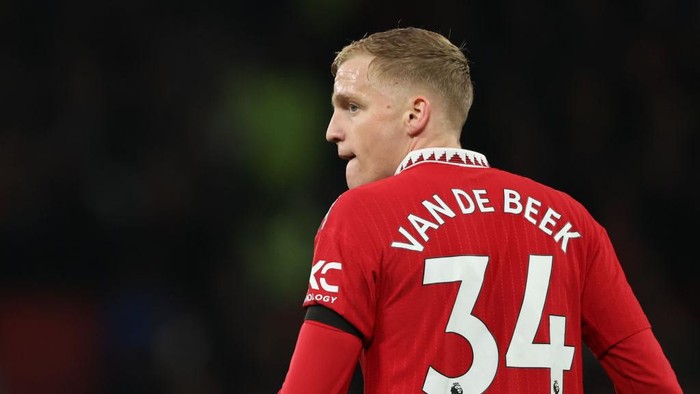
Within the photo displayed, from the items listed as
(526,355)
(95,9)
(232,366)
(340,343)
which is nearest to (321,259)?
(340,343)

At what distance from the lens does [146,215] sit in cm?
556

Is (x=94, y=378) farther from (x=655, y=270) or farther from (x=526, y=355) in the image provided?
(x=526, y=355)

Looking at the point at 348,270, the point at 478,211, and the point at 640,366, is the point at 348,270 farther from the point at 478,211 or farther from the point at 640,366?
the point at 640,366

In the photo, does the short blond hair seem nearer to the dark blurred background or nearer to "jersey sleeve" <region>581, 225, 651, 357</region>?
"jersey sleeve" <region>581, 225, 651, 357</region>

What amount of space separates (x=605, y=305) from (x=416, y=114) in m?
0.54

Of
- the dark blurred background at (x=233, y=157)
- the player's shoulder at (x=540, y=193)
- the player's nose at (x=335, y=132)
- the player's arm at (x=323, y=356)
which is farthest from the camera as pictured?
the dark blurred background at (x=233, y=157)

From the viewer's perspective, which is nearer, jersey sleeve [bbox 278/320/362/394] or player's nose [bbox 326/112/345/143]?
jersey sleeve [bbox 278/320/362/394]

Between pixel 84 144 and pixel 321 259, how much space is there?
4.32m

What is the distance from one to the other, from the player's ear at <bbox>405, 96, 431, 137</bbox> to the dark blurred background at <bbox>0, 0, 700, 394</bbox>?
140 inches

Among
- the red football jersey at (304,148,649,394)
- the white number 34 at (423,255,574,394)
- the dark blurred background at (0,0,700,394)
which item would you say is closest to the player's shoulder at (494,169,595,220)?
the red football jersey at (304,148,649,394)

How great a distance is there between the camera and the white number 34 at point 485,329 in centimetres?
170

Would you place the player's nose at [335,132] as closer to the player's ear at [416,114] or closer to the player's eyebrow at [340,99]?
the player's eyebrow at [340,99]

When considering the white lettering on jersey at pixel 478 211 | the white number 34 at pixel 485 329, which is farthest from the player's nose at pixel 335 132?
the white number 34 at pixel 485 329

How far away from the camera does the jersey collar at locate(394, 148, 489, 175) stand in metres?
1.88
